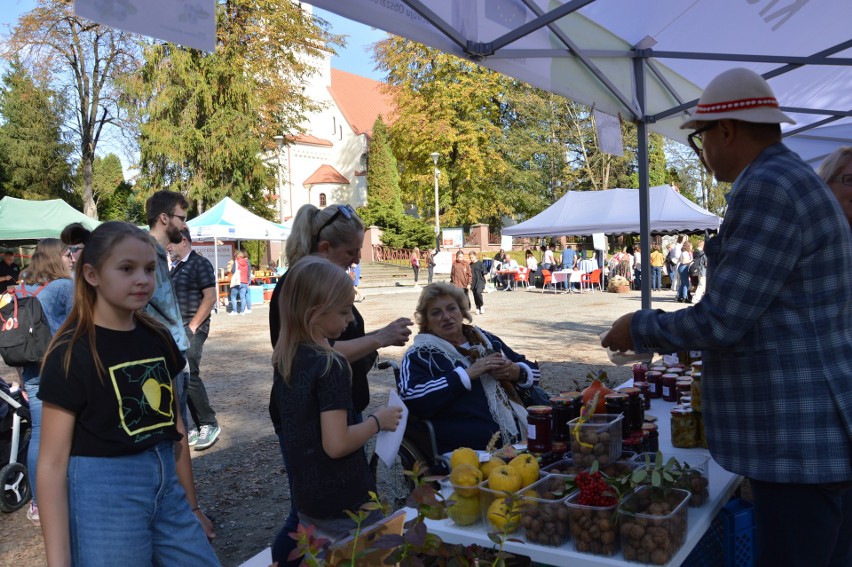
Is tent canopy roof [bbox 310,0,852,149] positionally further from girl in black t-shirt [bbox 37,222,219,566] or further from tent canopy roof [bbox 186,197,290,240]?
tent canopy roof [bbox 186,197,290,240]

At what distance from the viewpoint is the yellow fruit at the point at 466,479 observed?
1.99 m

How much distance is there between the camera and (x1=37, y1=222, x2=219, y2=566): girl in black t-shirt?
76.5 inches

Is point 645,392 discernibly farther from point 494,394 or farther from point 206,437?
point 206,437

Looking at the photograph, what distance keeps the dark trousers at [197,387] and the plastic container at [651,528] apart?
4355 millimetres

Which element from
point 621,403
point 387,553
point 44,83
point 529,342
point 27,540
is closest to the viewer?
point 387,553

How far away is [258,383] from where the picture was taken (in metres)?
9.17

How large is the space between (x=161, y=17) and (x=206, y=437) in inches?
186

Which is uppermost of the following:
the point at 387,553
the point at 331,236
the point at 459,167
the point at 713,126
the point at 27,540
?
the point at 459,167

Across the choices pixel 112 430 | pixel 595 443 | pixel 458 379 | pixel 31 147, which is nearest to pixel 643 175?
pixel 458 379

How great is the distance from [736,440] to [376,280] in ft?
99.3

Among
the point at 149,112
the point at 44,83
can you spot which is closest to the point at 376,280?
the point at 149,112

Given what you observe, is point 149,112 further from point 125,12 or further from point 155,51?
point 125,12

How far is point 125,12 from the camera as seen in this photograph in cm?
192

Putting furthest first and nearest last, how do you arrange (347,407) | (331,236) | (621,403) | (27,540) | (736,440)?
(27,540) < (331,236) < (621,403) < (347,407) < (736,440)
